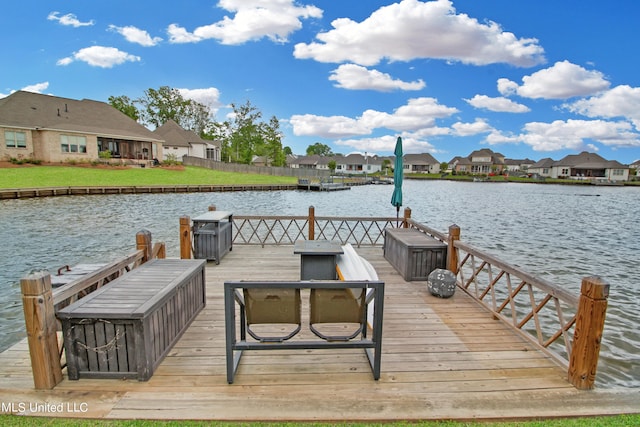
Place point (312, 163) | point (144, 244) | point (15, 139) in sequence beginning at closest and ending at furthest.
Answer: point (144, 244) → point (15, 139) → point (312, 163)

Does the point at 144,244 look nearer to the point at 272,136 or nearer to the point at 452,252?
the point at 452,252

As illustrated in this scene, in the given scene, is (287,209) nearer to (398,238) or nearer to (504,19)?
(398,238)

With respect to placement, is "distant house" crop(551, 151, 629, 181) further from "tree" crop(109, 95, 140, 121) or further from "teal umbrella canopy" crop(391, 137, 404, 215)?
"tree" crop(109, 95, 140, 121)

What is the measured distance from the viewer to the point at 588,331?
3.14m

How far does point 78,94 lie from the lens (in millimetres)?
44438

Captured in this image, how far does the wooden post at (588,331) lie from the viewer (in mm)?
3068

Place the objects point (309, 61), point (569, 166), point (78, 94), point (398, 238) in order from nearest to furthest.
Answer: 1. point (398, 238)
2. point (309, 61)
3. point (78, 94)
4. point (569, 166)

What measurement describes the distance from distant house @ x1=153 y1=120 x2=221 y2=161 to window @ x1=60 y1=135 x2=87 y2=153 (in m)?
13.2

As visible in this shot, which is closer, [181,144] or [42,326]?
[42,326]

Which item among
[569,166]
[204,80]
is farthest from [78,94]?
[569,166]

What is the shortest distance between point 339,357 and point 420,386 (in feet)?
3.17

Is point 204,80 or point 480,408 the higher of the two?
point 204,80

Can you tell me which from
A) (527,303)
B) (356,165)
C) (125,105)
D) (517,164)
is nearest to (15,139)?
(125,105)

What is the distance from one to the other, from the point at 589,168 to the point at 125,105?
A: 106137 millimetres
